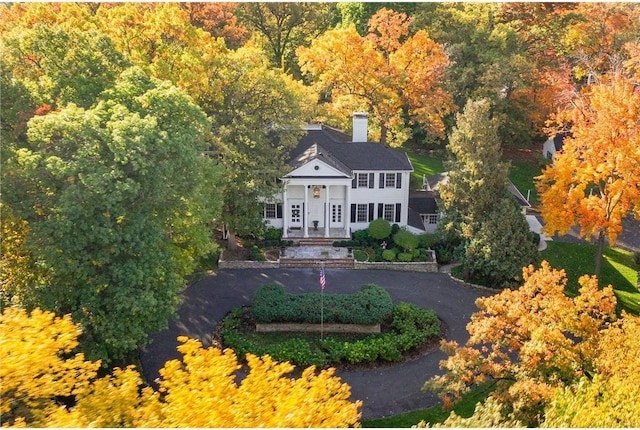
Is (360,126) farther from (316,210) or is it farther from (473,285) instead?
(473,285)

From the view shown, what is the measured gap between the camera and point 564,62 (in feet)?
151

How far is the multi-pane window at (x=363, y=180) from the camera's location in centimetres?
3584

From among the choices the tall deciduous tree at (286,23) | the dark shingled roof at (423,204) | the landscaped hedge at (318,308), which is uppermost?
the tall deciduous tree at (286,23)

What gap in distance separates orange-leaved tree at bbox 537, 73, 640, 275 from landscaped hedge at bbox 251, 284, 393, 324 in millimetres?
9834

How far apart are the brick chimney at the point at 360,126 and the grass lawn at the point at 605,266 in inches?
508

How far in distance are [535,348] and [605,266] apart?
18475mm

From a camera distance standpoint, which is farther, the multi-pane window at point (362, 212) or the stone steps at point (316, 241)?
the multi-pane window at point (362, 212)

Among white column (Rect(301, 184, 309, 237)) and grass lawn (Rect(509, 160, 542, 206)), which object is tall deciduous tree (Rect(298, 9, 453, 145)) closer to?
grass lawn (Rect(509, 160, 542, 206))

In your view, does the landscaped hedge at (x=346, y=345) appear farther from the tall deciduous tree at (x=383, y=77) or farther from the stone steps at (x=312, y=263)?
the tall deciduous tree at (x=383, y=77)

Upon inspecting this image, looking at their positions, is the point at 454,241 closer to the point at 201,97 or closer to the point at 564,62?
the point at 201,97

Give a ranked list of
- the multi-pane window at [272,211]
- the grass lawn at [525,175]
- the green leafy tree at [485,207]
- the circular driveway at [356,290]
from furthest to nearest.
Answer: the grass lawn at [525,175] → the multi-pane window at [272,211] → the green leafy tree at [485,207] → the circular driveway at [356,290]

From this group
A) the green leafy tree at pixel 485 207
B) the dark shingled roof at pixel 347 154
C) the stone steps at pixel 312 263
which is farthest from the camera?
the dark shingled roof at pixel 347 154

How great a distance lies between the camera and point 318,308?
86.0ft

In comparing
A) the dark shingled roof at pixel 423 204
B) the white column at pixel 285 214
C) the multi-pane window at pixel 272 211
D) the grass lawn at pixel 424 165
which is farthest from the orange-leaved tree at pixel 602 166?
the grass lawn at pixel 424 165
